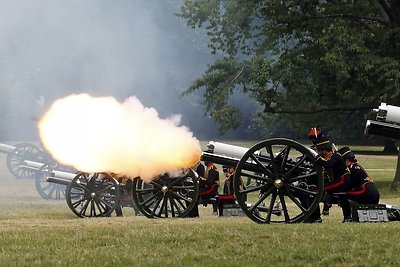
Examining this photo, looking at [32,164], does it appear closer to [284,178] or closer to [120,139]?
[120,139]

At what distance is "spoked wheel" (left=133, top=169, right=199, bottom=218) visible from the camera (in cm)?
1742

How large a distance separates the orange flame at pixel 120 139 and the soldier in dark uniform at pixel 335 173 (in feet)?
9.55

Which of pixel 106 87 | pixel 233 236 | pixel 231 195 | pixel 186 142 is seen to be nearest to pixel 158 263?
pixel 233 236

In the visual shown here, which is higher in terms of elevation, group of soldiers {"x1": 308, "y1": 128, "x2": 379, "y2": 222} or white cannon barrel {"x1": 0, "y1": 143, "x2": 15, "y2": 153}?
white cannon barrel {"x1": 0, "y1": 143, "x2": 15, "y2": 153}

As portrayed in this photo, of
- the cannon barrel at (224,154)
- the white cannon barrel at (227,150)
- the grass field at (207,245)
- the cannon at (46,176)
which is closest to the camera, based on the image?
the grass field at (207,245)

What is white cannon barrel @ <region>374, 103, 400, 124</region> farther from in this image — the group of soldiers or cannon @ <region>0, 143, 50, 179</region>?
cannon @ <region>0, 143, 50, 179</region>

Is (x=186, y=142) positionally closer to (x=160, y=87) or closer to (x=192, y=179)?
(x=192, y=179)

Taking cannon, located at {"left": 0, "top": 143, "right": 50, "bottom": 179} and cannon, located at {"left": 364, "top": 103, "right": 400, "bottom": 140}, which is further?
cannon, located at {"left": 0, "top": 143, "right": 50, "bottom": 179}

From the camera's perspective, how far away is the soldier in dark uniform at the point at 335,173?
1459cm

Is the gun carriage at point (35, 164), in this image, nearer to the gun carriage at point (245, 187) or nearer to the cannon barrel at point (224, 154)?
the gun carriage at point (245, 187)

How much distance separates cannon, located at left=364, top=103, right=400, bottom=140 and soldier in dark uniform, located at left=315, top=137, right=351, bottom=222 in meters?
0.75

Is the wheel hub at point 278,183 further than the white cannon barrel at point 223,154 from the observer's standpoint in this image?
No

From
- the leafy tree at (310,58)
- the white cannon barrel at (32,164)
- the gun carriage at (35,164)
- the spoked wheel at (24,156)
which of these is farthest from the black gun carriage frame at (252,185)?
the spoked wheel at (24,156)

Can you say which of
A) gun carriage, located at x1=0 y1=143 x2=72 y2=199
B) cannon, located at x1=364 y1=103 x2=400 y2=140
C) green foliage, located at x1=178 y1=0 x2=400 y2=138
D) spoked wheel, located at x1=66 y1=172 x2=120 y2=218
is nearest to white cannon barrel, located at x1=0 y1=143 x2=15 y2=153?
gun carriage, located at x1=0 y1=143 x2=72 y2=199
